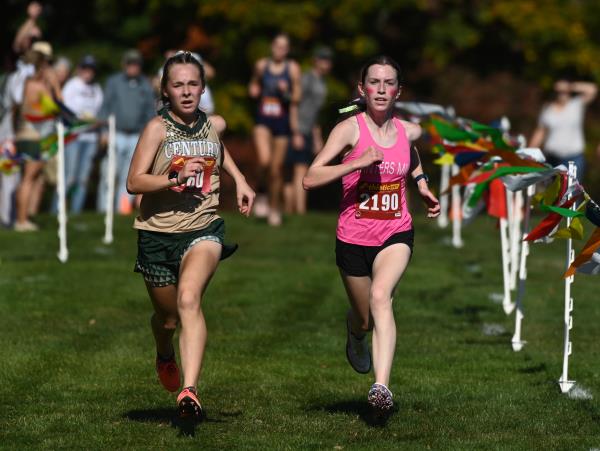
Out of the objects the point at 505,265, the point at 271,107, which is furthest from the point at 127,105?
the point at 505,265

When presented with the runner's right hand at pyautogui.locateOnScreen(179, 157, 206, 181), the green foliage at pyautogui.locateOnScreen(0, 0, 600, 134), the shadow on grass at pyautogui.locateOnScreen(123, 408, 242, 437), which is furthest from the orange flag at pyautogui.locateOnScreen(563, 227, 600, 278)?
the green foliage at pyautogui.locateOnScreen(0, 0, 600, 134)

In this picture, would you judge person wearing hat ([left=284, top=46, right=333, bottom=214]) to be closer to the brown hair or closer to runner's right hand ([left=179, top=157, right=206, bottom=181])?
the brown hair

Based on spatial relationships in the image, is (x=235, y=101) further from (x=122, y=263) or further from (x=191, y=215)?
(x=191, y=215)

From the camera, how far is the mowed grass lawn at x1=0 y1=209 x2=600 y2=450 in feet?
25.4

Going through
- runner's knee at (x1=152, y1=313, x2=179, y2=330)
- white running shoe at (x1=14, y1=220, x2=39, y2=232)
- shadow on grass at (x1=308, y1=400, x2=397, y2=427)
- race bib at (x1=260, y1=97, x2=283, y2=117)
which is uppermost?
race bib at (x1=260, y1=97, x2=283, y2=117)

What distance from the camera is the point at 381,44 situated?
31375 mm

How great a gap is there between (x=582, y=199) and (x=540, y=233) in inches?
13.0

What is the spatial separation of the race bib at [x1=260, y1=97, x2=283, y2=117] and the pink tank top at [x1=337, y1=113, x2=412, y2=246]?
32.3 feet

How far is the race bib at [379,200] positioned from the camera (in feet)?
26.9

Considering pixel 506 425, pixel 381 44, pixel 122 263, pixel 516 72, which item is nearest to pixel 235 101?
pixel 381 44

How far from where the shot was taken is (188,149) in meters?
7.93

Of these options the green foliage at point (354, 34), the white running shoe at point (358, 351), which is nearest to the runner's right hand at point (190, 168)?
the white running shoe at point (358, 351)

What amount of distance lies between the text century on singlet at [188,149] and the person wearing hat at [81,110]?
11.0 m

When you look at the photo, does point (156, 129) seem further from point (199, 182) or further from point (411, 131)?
point (411, 131)
